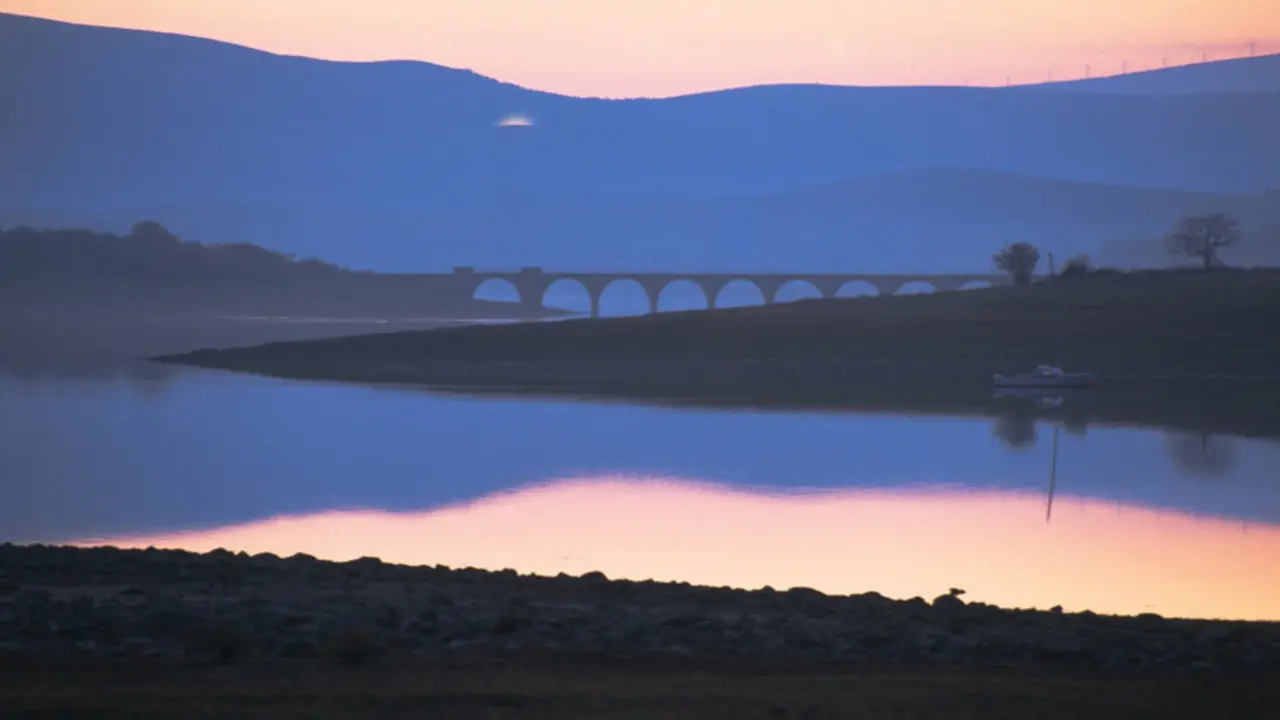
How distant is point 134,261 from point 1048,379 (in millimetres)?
108377

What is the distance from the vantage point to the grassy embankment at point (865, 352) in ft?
166

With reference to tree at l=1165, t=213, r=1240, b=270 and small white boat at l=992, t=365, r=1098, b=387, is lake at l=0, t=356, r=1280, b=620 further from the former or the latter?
tree at l=1165, t=213, r=1240, b=270

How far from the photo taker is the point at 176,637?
433 inches

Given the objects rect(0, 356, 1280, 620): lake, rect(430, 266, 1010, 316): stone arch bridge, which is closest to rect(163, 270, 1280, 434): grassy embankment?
rect(0, 356, 1280, 620): lake

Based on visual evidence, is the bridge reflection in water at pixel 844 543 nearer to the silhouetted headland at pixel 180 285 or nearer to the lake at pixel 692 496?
the lake at pixel 692 496

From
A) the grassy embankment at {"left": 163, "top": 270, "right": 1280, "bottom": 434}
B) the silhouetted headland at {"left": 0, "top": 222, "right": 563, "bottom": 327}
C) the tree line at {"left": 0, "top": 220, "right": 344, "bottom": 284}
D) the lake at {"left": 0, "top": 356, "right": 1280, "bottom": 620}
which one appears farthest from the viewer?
the tree line at {"left": 0, "top": 220, "right": 344, "bottom": 284}

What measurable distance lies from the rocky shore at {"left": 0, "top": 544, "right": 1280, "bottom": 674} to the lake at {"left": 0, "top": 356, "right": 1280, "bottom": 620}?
2394 millimetres

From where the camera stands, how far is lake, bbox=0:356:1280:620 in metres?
17.3

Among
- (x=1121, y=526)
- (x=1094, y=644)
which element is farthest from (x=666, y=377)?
(x=1094, y=644)

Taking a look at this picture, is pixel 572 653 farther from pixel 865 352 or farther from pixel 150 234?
pixel 150 234

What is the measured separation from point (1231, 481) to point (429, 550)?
47.2ft

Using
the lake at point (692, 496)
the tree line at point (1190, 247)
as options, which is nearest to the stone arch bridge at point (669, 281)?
the tree line at point (1190, 247)

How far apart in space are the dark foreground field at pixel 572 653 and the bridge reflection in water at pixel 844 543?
2447mm

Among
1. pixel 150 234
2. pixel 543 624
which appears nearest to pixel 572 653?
pixel 543 624
